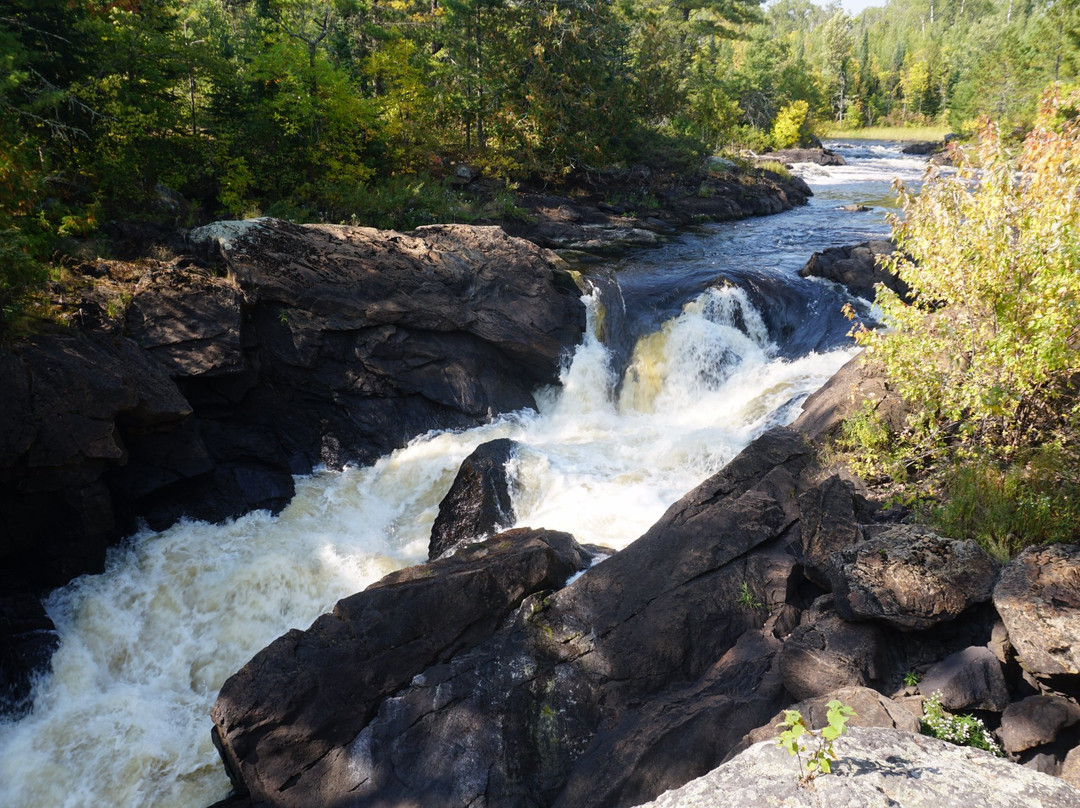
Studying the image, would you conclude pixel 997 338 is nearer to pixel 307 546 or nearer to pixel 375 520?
pixel 375 520

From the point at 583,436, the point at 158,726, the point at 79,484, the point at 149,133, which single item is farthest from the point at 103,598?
the point at 149,133

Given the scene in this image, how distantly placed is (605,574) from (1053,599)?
3321mm

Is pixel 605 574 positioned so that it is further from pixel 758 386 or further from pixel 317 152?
pixel 317 152

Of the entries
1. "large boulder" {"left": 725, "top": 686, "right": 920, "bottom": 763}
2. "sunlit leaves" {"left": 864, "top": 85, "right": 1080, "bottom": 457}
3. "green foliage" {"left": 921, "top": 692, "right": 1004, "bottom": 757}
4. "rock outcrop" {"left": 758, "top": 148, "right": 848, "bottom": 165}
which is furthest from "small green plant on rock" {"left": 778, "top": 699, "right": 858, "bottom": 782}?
"rock outcrop" {"left": 758, "top": 148, "right": 848, "bottom": 165}

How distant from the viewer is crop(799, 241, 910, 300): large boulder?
49.6ft

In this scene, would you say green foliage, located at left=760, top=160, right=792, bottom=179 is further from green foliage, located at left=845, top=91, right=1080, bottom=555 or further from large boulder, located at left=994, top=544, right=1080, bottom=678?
large boulder, located at left=994, top=544, right=1080, bottom=678

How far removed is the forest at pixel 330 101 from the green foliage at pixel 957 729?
583 cm

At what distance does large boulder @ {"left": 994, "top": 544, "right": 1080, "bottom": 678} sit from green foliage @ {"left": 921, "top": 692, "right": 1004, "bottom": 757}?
471 millimetres

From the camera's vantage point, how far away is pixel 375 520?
10.2m

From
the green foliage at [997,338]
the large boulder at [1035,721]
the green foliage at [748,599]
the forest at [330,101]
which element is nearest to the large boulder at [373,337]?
the forest at [330,101]

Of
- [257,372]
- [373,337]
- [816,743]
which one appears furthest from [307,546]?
[816,743]

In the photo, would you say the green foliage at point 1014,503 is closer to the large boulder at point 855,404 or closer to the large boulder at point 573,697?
the large boulder at point 573,697

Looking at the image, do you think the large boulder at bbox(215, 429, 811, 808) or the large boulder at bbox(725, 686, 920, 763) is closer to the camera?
the large boulder at bbox(725, 686, 920, 763)

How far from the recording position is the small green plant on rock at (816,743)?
306cm
